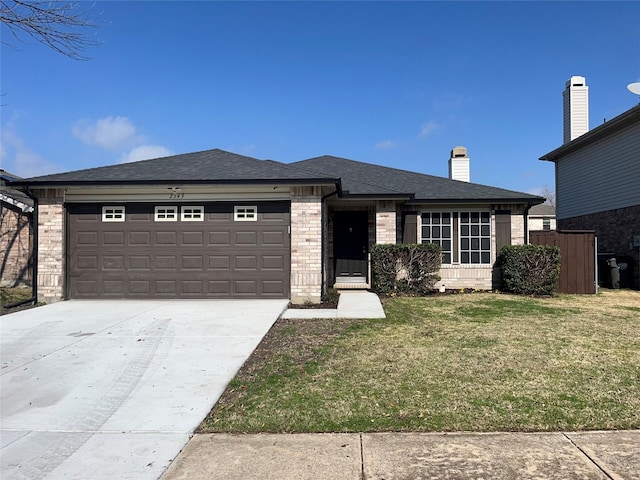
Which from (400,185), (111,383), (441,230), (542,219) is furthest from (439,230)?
(542,219)

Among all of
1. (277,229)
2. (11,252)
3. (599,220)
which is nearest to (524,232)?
(599,220)

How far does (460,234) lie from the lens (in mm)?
12859

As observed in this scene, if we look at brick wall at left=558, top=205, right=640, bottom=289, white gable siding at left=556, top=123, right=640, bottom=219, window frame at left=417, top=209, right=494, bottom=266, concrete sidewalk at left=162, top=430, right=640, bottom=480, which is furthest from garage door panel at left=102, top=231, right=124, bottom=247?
white gable siding at left=556, top=123, right=640, bottom=219

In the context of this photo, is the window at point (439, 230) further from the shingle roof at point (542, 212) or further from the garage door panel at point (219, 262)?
the shingle roof at point (542, 212)

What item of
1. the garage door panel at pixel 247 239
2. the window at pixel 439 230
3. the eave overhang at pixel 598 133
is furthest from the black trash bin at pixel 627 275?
the garage door panel at pixel 247 239

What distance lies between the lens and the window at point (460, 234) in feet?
42.1

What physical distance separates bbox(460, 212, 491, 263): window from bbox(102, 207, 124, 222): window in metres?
9.86

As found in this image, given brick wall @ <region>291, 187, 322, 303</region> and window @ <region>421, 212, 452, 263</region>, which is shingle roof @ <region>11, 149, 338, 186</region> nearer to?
brick wall @ <region>291, 187, 322, 303</region>

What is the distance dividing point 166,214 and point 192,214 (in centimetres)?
66

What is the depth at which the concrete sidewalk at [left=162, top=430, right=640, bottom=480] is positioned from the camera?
2.77 m

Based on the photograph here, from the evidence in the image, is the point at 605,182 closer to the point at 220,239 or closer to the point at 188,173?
the point at 220,239

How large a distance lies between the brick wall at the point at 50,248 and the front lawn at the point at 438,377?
248 inches

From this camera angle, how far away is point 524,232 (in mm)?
12656

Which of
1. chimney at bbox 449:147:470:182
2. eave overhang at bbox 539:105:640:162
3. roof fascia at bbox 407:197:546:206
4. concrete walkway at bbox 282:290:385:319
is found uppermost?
eave overhang at bbox 539:105:640:162
